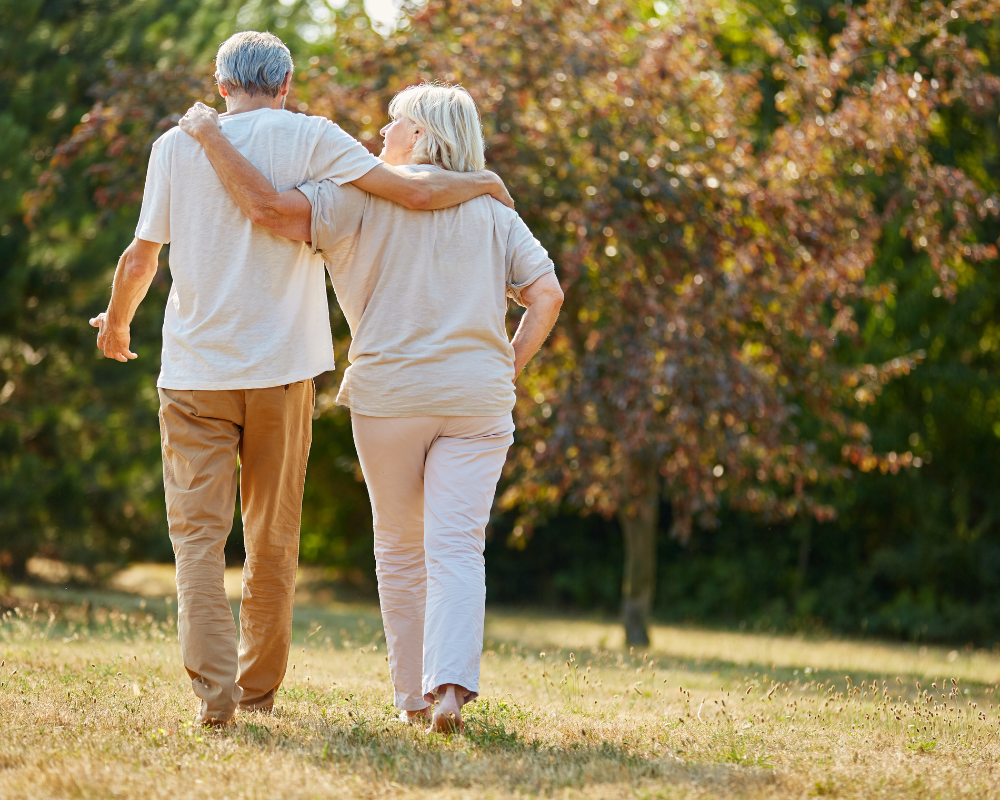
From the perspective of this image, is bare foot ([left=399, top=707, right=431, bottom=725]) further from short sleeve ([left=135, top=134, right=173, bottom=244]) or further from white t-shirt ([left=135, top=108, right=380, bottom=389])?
short sleeve ([left=135, top=134, right=173, bottom=244])

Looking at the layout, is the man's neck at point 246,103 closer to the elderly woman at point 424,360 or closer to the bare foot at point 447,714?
the elderly woman at point 424,360

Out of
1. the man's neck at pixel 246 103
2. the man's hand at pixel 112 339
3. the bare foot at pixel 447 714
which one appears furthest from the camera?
the man's hand at pixel 112 339

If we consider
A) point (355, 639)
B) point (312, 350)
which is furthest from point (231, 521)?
point (355, 639)

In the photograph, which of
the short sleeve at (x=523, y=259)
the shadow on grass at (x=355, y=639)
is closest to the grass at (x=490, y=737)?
Answer: the shadow on grass at (x=355, y=639)

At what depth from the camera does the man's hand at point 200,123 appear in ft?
9.75

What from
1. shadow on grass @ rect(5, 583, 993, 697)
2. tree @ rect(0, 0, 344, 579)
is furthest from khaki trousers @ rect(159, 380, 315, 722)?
tree @ rect(0, 0, 344, 579)

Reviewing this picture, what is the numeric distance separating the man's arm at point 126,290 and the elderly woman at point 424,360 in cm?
34

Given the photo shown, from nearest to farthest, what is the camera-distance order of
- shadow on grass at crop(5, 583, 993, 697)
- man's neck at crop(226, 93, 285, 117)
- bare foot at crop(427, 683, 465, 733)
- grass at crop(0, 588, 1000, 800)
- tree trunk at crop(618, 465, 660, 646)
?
grass at crop(0, 588, 1000, 800)
bare foot at crop(427, 683, 465, 733)
man's neck at crop(226, 93, 285, 117)
shadow on grass at crop(5, 583, 993, 697)
tree trunk at crop(618, 465, 660, 646)

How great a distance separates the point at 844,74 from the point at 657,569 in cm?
657

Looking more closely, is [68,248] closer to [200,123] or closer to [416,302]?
[200,123]

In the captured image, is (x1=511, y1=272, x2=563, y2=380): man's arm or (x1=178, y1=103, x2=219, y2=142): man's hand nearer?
(x1=178, y1=103, x2=219, y2=142): man's hand

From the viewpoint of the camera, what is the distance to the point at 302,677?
4020 millimetres

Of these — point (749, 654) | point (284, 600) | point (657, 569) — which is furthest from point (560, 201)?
point (657, 569)

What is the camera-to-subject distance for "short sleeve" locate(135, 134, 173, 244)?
3.03m
